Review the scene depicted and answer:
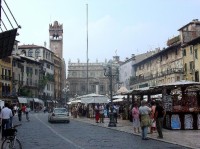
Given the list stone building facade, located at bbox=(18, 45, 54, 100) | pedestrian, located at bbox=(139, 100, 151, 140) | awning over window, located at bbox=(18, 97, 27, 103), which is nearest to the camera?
pedestrian, located at bbox=(139, 100, 151, 140)

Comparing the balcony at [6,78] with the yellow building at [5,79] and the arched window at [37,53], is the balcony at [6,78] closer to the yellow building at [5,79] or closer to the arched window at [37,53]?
the yellow building at [5,79]

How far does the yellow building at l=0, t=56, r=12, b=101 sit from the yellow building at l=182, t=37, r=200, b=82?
1390 inches

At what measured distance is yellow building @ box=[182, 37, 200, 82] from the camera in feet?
209

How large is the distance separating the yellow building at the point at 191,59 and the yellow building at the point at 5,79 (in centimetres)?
3532

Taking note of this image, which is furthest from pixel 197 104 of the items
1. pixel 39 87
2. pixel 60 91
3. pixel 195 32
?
pixel 60 91

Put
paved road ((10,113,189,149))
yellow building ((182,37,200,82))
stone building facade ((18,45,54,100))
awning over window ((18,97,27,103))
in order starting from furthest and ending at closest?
stone building facade ((18,45,54,100))
awning over window ((18,97,27,103))
yellow building ((182,37,200,82))
paved road ((10,113,189,149))

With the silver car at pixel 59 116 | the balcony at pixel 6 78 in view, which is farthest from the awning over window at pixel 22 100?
the silver car at pixel 59 116

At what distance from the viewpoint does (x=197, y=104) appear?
26219mm

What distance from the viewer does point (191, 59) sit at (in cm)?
6719

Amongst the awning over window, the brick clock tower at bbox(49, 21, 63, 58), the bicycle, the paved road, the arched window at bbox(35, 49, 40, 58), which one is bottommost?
the paved road

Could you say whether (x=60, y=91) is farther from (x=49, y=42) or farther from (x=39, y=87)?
(x=39, y=87)

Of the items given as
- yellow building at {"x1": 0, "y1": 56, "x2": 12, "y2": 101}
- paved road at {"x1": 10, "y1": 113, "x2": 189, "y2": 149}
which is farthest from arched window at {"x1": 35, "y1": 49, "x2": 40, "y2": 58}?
paved road at {"x1": 10, "y1": 113, "x2": 189, "y2": 149}

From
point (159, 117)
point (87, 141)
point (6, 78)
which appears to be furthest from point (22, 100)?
point (87, 141)

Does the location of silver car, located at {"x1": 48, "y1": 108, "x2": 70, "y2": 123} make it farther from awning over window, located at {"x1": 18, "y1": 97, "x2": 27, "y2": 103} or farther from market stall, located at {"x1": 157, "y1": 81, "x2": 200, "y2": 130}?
awning over window, located at {"x1": 18, "y1": 97, "x2": 27, "y2": 103}
